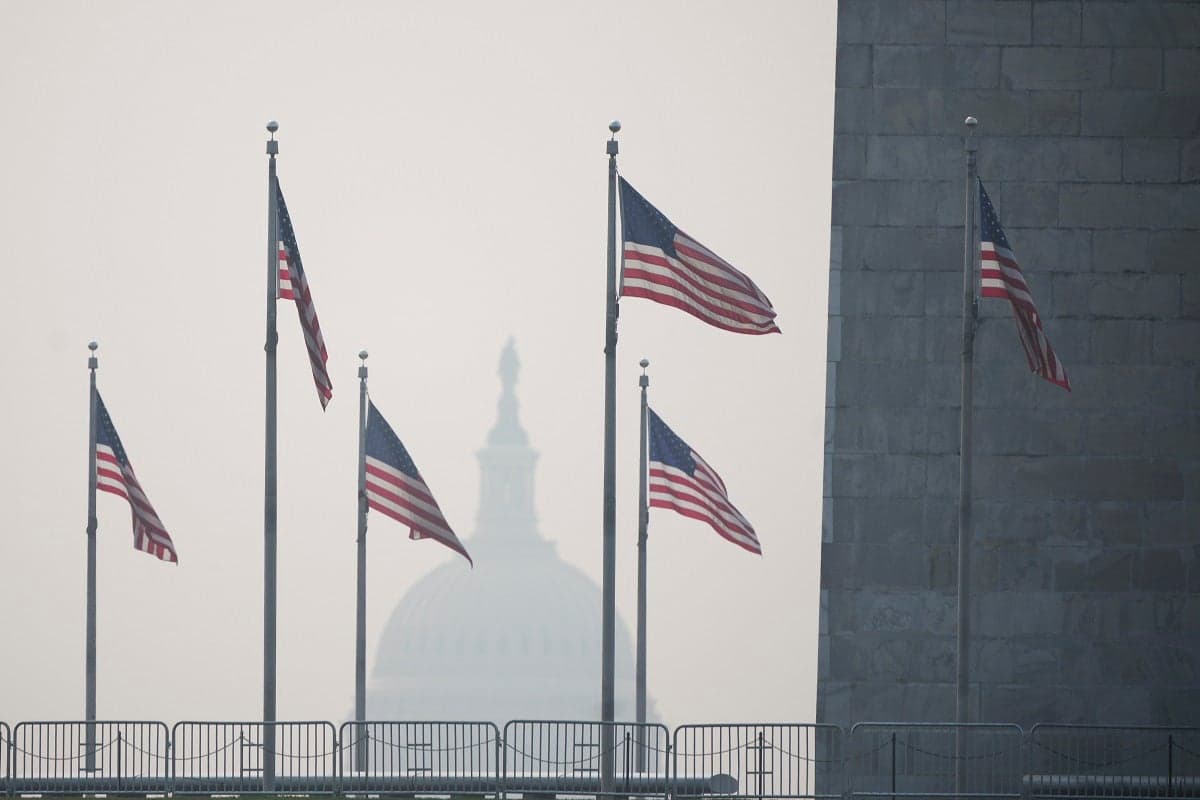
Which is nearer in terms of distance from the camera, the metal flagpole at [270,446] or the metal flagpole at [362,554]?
the metal flagpole at [270,446]

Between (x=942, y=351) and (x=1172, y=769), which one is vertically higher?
(x=942, y=351)

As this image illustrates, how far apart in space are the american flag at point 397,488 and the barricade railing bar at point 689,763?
2752 millimetres

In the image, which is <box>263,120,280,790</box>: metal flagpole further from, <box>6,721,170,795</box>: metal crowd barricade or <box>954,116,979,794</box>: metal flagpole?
<box>954,116,979,794</box>: metal flagpole

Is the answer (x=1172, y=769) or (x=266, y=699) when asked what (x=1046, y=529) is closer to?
(x=1172, y=769)

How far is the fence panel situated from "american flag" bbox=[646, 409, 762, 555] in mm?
4824

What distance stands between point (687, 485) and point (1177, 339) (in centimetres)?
696

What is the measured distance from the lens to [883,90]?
38.9m

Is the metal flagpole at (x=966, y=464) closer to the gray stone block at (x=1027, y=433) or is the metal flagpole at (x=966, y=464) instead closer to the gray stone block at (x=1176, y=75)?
the gray stone block at (x=1027, y=433)

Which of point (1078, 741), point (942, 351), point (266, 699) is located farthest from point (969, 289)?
point (266, 699)

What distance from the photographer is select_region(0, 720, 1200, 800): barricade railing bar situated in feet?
117

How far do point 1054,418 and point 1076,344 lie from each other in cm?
101

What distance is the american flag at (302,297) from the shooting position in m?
35.6

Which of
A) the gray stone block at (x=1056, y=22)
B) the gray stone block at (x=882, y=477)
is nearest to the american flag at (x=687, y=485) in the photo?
the gray stone block at (x=882, y=477)

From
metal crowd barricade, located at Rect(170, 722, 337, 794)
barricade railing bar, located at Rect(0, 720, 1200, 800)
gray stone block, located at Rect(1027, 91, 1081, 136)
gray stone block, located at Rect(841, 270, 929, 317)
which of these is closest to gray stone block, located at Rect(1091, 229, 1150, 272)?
gray stone block, located at Rect(1027, 91, 1081, 136)
